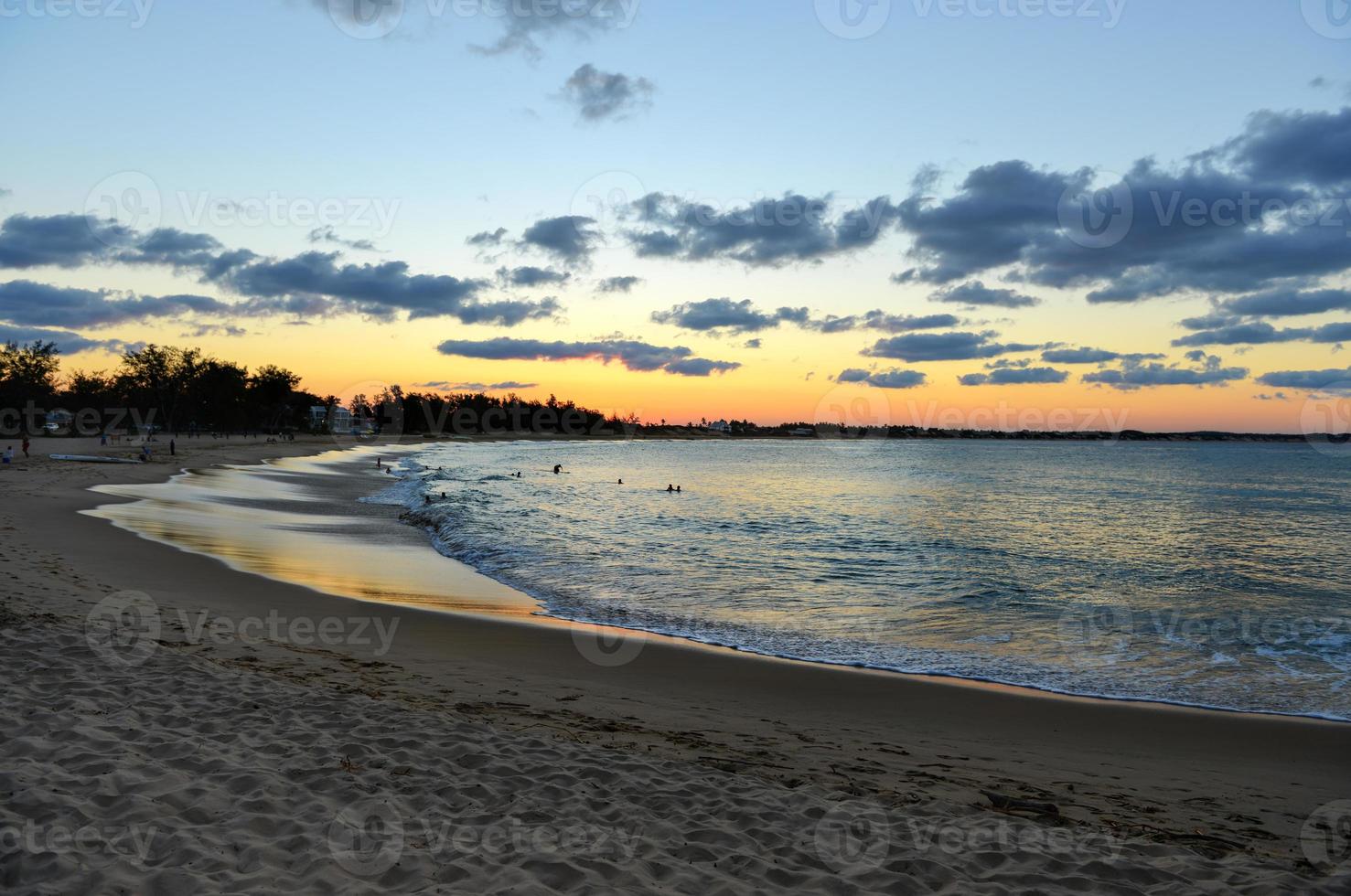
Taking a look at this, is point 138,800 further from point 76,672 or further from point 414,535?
point 414,535

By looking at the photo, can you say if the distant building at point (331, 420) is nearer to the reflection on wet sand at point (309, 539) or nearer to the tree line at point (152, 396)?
the tree line at point (152, 396)

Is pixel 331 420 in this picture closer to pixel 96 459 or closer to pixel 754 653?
pixel 96 459

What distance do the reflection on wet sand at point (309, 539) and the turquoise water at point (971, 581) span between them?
1491 mm

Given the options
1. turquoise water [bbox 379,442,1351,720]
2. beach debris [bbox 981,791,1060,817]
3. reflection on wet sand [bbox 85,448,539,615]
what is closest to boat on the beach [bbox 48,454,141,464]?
reflection on wet sand [bbox 85,448,539,615]

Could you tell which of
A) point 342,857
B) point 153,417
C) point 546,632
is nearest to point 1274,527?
point 546,632

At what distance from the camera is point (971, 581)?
20.5 m

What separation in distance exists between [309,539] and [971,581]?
1940 centimetres

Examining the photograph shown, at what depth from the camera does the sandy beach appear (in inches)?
195

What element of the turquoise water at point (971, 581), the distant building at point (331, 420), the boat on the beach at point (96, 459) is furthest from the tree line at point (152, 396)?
the turquoise water at point (971, 581)

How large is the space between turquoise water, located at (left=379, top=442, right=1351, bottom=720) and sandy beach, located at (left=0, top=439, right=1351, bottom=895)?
2087 mm

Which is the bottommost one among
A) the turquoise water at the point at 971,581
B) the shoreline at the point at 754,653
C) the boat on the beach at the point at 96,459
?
the turquoise water at the point at 971,581

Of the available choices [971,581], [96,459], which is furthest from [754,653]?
[96,459]

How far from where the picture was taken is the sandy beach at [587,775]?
4961 mm

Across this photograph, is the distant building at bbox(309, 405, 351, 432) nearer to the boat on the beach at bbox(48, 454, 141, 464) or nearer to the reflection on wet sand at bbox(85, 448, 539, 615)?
the boat on the beach at bbox(48, 454, 141, 464)
